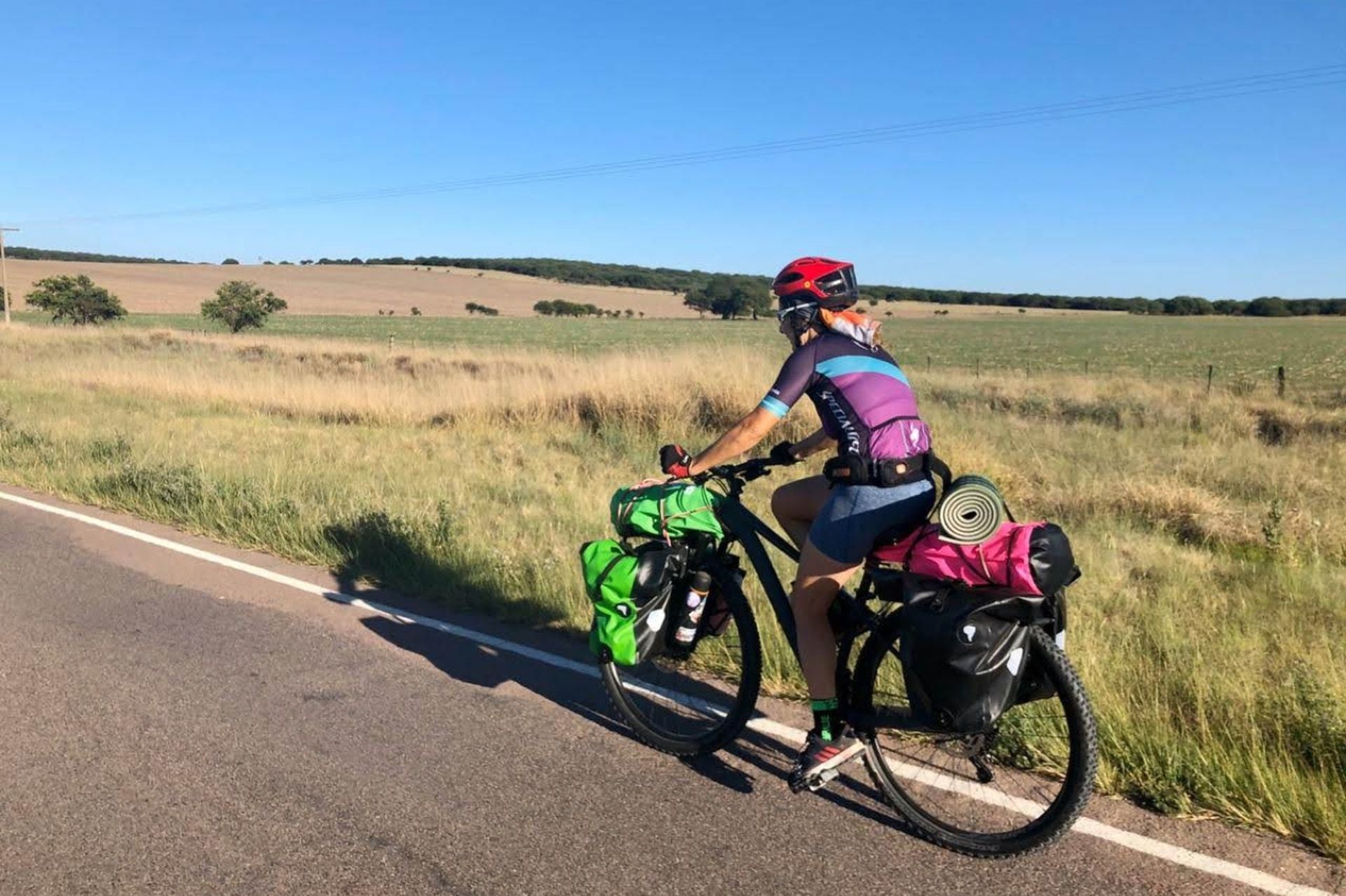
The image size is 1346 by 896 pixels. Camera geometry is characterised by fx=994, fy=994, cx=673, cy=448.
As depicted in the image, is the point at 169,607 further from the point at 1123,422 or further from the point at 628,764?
the point at 1123,422

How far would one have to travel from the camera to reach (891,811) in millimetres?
3611

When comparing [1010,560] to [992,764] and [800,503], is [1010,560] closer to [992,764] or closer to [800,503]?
[800,503]

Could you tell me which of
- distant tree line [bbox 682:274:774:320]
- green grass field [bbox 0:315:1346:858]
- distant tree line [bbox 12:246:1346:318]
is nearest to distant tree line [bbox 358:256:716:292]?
distant tree line [bbox 12:246:1346:318]

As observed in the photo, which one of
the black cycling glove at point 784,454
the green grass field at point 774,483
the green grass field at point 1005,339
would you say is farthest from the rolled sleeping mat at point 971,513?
the green grass field at point 1005,339

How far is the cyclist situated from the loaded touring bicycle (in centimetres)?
8

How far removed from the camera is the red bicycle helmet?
3.54 m

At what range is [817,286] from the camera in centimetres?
354

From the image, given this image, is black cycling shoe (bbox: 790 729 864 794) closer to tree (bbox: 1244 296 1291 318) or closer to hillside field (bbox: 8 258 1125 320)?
hillside field (bbox: 8 258 1125 320)

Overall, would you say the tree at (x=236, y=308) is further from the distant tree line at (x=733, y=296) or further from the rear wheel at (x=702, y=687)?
the rear wheel at (x=702, y=687)

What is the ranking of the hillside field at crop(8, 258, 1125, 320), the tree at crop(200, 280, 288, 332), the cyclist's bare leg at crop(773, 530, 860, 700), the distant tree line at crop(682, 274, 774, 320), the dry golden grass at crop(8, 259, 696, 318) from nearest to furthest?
the cyclist's bare leg at crop(773, 530, 860, 700)
the tree at crop(200, 280, 288, 332)
the distant tree line at crop(682, 274, 774, 320)
the hillside field at crop(8, 258, 1125, 320)
the dry golden grass at crop(8, 259, 696, 318)

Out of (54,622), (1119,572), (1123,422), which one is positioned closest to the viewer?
(54,622)

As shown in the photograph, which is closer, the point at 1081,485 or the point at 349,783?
the point at 349,783

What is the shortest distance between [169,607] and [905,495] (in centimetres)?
484

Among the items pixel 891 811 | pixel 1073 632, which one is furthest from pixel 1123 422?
pixel 891 811
